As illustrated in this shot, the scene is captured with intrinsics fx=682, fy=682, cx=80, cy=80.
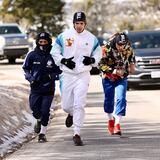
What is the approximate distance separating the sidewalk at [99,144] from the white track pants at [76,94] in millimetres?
401

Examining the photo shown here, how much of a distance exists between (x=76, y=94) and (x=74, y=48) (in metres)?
0.67

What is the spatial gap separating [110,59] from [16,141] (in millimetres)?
1967

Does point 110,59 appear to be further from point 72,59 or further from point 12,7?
point 12,7

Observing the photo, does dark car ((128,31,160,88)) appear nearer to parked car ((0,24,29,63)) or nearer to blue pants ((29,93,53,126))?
blue pants ((29,93,53,126))

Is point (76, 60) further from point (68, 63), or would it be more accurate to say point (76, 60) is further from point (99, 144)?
point (99, 144)

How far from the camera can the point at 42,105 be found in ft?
33.8

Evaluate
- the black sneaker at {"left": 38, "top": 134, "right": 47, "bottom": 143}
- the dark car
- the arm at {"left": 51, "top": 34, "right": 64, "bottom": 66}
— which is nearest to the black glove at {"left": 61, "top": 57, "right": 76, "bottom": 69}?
the arm at {"left": 51, "top": 34, "right": 64, "bottom": 66}

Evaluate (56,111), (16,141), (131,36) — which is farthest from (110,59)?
A: (131,36)

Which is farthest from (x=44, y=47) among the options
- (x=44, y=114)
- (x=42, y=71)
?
(x=44, y=114)

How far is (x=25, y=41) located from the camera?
33000 mm

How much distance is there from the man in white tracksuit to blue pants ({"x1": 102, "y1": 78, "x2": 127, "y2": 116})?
2.80 ft

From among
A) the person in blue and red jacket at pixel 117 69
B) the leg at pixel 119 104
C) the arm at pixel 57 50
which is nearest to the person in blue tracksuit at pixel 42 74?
the arm at pixel 57 50

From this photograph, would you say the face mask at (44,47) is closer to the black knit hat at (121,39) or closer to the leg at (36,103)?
the leg at (36,103)

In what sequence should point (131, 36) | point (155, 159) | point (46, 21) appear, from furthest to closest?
point (46, 21) → point (131, 36) → point (155, 159)
